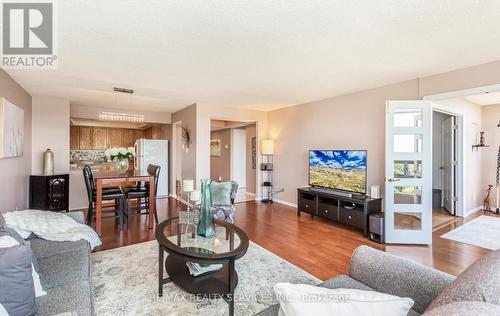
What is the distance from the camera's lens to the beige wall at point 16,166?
3.16m

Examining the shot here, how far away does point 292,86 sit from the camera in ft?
12.9

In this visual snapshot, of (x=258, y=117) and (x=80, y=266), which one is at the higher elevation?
(x=258, y=117)

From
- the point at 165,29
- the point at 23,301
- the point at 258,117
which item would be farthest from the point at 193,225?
the point at 258,117

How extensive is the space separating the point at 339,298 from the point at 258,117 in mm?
5478

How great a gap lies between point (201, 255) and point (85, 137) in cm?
791

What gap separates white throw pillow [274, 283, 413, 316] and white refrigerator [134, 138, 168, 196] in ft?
19.7

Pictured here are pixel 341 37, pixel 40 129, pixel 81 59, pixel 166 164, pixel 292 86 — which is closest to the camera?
pixel 341 37

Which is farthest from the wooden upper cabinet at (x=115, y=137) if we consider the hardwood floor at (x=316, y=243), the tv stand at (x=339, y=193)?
the tv stand at (x=339, y=193)

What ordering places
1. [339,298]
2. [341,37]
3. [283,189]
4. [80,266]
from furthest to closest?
[283,189], [341,37], [80,266], [339,298]

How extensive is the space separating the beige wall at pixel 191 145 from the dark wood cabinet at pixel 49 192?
2.30m

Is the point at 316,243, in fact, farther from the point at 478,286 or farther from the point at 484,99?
the point at 484,99

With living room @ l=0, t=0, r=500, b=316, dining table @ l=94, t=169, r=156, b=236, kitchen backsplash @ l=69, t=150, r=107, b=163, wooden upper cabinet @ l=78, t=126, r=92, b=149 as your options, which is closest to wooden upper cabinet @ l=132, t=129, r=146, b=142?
kitchen backsplash @ l=69, t=150, r=107, b=163

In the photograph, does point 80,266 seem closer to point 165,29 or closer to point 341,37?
point 165,29

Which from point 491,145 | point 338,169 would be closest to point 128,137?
point 338,169
